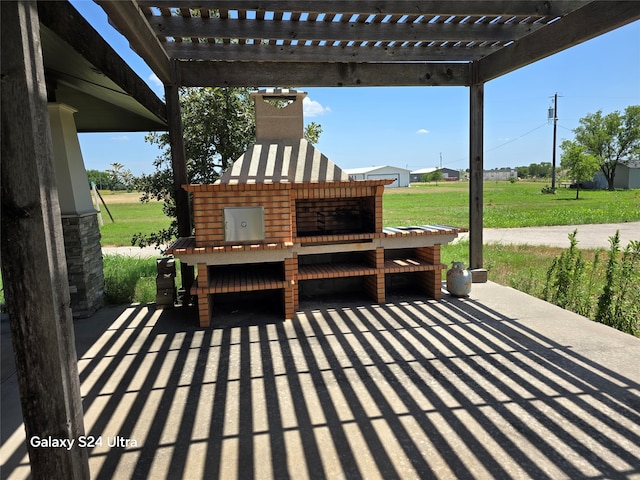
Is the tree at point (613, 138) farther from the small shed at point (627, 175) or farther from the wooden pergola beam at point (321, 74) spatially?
the wooden pergola beam at point (321, 74)

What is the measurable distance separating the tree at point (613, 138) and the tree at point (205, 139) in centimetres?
3676

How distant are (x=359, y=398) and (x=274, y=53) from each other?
3.87 meters

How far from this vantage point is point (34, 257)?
1.56m

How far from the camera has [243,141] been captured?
21.9 feet

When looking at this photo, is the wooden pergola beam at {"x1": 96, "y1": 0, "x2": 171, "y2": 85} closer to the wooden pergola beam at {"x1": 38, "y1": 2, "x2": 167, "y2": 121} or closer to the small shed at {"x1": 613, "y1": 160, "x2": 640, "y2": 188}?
the wooden pergola beam at {"x1": 38, "y1": 2, "x2": 167, "y2": 121}

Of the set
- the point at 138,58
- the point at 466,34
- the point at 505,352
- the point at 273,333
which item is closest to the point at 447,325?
the point at 505,352

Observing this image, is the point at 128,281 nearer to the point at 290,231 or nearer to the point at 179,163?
the point at 179,163

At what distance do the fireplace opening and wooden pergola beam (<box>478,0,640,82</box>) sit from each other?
2.33m

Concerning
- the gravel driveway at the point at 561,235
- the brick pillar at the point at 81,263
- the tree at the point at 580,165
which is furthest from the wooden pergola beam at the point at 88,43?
the tree at the point at 580,165

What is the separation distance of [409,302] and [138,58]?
415cm

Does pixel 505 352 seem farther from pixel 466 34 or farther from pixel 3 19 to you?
pixel 3 19

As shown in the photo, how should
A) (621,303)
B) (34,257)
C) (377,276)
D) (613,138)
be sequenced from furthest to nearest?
1. (613,138)
2. (377,276)
3. (621,303)
4. (34,257)

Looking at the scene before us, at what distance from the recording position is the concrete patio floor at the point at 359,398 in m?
2.12

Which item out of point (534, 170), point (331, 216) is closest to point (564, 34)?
point (331, 216)
